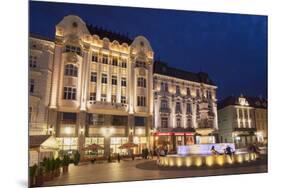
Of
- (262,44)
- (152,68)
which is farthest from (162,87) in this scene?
(262,44)

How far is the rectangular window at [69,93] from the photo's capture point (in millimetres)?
11938

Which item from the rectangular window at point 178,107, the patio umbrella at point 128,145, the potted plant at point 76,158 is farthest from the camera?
the rectangular window at point 178,107

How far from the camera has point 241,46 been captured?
43.4 feet

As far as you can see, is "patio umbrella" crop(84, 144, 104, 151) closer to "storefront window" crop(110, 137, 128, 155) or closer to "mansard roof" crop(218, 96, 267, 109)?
"storefront window" crop(110, 137, 128, 155)

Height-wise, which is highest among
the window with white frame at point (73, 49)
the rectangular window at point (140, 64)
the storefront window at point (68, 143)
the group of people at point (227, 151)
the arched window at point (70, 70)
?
the window with white frame at point (73, 49)

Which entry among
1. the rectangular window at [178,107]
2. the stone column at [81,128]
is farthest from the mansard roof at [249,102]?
the stone column at [81,128]

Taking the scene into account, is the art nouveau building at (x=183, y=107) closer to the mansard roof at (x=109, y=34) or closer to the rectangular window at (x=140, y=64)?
the rectangular window at (x=140, y=64)

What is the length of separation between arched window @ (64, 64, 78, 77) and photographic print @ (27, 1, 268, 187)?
56mm

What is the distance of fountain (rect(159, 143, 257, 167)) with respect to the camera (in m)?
11.3

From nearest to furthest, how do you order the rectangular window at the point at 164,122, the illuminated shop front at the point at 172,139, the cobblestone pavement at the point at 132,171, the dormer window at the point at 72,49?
the cobblestone pavement at the point at 132,171 < the dormer window at the point at 72,49 < the illuminated shop front at the point at 172,139 < the rectangular window at the point at 164,122

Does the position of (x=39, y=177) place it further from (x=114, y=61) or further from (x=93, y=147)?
(x=114, y=61)

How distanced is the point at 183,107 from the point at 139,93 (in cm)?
305

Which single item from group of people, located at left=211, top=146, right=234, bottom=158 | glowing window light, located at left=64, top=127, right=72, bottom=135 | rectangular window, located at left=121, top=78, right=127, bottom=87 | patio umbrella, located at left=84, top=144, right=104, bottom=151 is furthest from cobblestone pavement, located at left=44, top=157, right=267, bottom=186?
rectangular window, located at left=121, top=78, right=127, bottom=87

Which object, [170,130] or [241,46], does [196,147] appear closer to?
[170,130]
